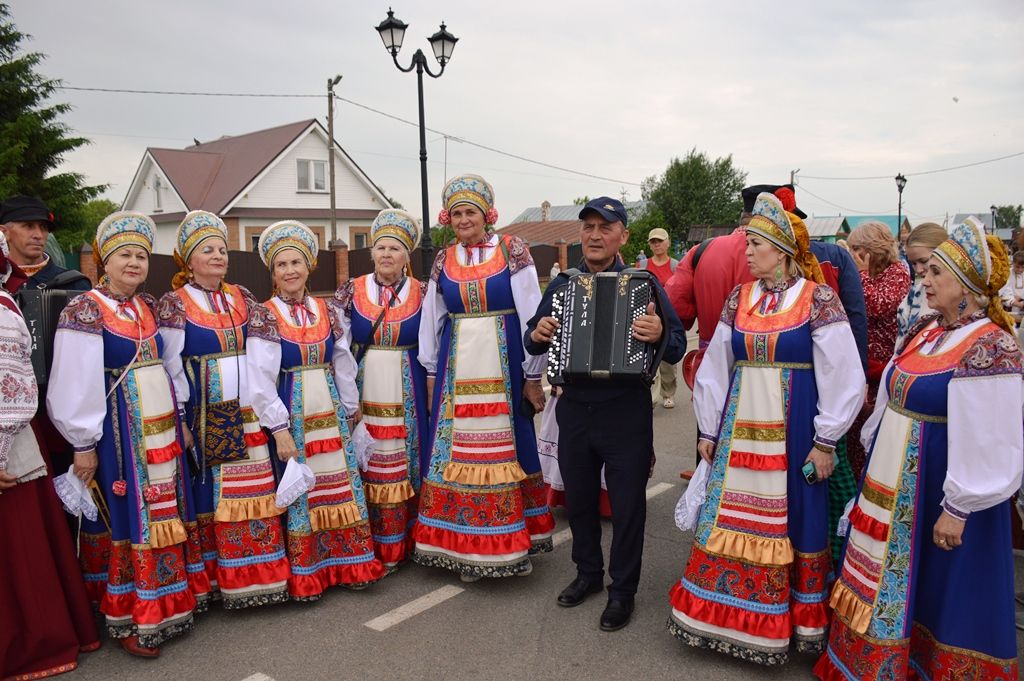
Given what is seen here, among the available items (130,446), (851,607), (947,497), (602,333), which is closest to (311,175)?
(130,446)

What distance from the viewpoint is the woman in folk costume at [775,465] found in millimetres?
3432

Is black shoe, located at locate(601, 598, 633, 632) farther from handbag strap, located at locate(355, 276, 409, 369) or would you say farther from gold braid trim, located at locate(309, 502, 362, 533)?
handbag strap, located at locate(355, 276, 409, 369)

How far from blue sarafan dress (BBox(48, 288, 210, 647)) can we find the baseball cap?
2.78 ft

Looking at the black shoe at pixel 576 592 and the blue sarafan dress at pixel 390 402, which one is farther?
the blue sarafan dress at pixel 390 402

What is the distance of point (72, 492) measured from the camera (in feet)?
12.1

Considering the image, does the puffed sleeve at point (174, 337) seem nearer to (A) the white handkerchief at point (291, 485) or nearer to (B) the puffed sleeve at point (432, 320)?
(A) the white handkerchief at point (291, 485)

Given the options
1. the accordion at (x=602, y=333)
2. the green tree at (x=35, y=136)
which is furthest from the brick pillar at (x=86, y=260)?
the accordion at (x=602, y=333)

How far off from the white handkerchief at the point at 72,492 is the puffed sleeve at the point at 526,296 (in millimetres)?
2350

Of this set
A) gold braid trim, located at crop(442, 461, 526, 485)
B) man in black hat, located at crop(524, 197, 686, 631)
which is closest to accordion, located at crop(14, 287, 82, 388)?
gold braid trim, located at crop(442, 461, 526, 485)

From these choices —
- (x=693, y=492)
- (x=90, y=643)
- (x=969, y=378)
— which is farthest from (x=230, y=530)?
(x=969, y=378)

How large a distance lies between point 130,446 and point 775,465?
306 cm

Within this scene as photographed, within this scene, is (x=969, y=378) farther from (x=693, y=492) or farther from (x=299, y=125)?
(x=299, y=125)

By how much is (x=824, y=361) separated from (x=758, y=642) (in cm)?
129

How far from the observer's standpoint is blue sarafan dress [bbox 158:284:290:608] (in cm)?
407
